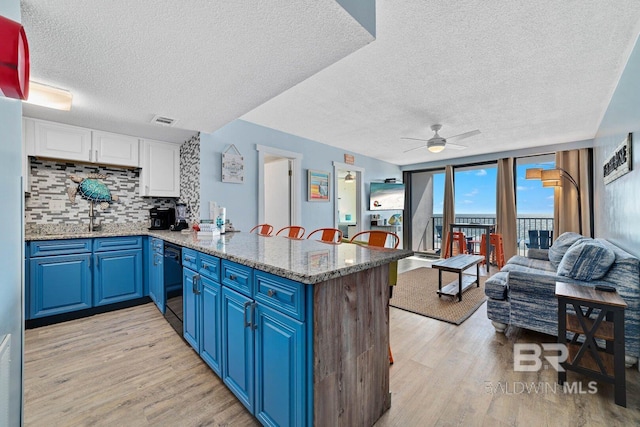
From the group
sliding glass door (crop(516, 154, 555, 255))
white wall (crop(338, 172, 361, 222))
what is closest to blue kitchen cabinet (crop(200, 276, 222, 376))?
white wall (crop(338, 172, 361, 222))

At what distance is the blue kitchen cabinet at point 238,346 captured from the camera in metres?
1.40

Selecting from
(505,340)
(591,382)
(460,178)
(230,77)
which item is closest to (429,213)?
(460,178)

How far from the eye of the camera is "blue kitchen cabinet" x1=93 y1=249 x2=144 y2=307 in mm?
2992

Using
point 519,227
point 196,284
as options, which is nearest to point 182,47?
point 196,284

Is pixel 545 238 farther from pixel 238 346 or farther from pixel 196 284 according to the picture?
pixel 196 284

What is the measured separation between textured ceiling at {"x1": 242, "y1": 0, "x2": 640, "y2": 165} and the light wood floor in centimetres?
Answer: 245

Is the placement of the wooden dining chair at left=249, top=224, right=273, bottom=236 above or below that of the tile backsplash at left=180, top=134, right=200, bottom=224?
below

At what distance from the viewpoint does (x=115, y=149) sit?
11.0ft

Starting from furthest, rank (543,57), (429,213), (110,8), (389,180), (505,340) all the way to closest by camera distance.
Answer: (429,213) < (389,180) < (505,340) < (543,57) < (110,8)

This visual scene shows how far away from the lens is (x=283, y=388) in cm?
120

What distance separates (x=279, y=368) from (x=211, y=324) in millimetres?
781

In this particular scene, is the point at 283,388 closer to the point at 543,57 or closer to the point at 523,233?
the point at 543,57

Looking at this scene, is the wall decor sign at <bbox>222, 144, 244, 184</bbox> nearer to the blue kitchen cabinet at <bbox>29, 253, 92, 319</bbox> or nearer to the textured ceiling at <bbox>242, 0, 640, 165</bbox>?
the textured ceiling at <bbox>242, 0, 640, 165</bbox>

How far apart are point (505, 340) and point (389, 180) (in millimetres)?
4529
